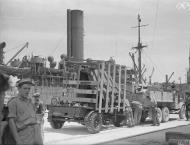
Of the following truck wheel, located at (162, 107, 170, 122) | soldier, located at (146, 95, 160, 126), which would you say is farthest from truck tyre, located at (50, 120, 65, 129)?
truck wheel, located at (162, 107, 170, 122)

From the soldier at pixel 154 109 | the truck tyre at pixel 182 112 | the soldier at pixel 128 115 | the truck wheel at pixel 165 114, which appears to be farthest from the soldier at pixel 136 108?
the truck tyre at pixel 182 112

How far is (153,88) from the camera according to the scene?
19.0 metres

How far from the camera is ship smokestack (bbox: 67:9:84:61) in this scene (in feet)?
122

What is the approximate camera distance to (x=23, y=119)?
15.2 feet

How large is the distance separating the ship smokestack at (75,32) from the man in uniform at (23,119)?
32.0 meters

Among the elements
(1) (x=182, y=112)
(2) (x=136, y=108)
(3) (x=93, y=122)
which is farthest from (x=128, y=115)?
(1) (x=182, y=112)

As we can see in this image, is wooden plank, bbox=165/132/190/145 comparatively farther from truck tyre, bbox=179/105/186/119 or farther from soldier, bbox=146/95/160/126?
truck tyre, bbox=179/105/186/119

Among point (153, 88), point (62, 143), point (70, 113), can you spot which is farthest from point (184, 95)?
point (62, 143)

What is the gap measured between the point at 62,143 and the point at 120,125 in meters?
5.67

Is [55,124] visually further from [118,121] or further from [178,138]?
[178,138]

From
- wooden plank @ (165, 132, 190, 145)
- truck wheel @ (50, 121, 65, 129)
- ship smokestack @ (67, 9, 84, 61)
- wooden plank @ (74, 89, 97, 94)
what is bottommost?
truck wheel @ (50, 121, 65, 129)

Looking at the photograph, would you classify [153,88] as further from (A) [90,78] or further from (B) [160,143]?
(B) [160,143]

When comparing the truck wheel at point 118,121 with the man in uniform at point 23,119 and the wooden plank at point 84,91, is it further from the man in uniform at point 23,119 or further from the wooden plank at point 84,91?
the man in uniform at point 23,119

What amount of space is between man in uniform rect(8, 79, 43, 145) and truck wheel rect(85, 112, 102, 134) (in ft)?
29.1
